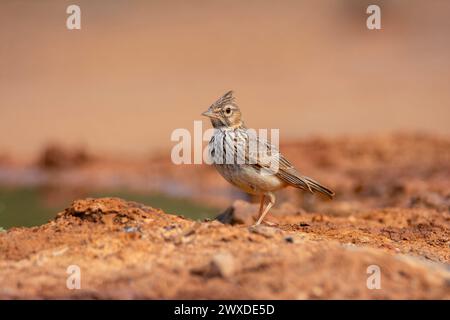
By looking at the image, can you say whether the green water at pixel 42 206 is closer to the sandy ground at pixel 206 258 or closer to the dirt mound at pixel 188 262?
the sandy ground at pixel 206 258

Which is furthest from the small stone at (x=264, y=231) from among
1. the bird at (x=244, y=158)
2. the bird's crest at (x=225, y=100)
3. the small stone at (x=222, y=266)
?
the bird's crest at (x=225, y=100)

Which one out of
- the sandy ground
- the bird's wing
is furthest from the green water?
the sandy ground

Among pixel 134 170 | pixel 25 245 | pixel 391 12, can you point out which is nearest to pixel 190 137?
pixel 134 170

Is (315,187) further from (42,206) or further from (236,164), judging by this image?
(42,206)

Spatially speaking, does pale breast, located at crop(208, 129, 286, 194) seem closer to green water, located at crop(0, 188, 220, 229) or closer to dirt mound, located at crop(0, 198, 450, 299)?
dirt mound, located at crop(0, 198, 450, 299)

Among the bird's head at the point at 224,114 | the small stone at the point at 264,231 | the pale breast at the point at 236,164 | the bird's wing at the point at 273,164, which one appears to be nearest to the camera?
the small stone at the point at 264,231

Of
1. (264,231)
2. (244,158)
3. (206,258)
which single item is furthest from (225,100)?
(206,258)
